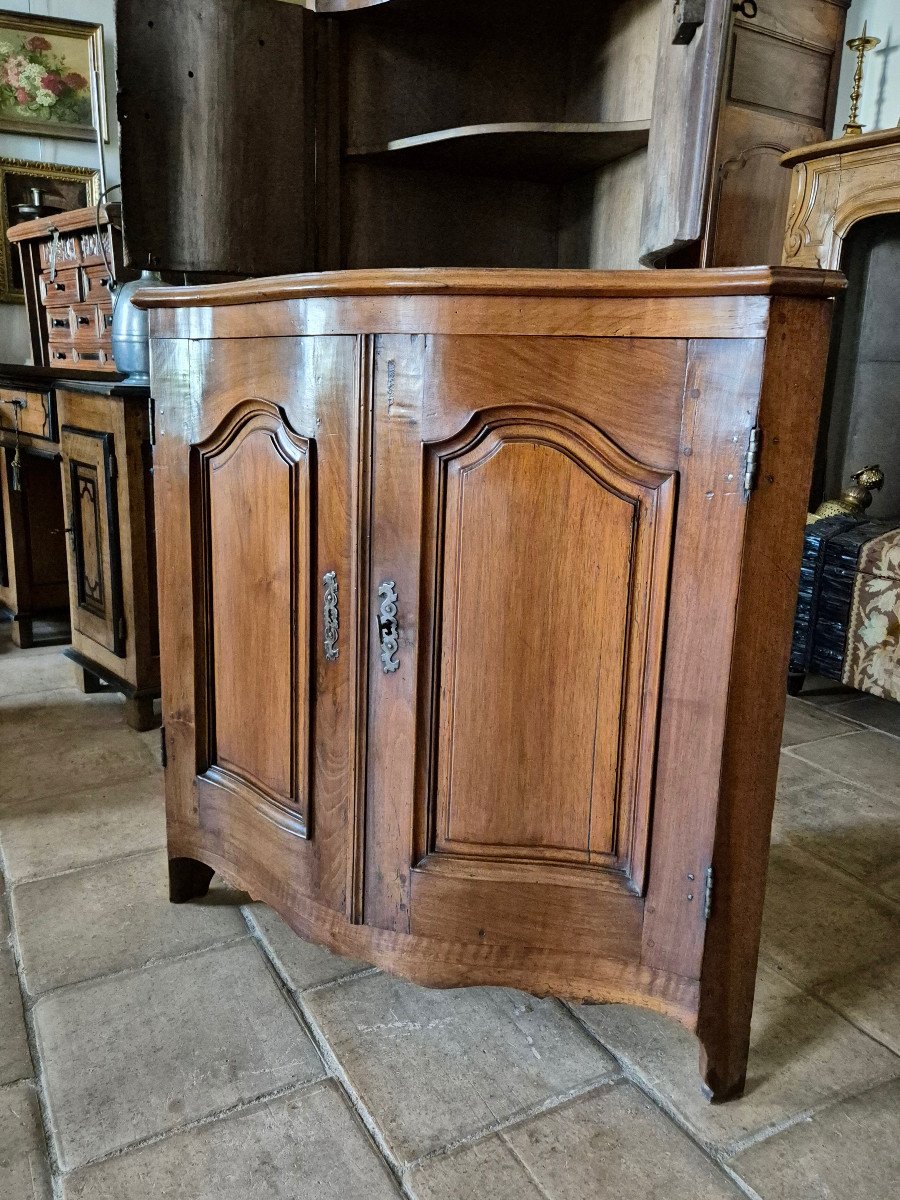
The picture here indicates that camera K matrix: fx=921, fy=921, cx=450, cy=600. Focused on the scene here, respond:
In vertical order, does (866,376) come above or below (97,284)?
below

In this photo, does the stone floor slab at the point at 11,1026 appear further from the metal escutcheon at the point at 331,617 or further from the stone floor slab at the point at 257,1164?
the metal escutcheon at the point at 331,617

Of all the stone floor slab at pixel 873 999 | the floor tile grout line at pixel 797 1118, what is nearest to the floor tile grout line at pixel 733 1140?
the floor tile grout line at pixel 797 1118

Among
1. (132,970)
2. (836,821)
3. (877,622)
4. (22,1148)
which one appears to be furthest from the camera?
(877,622)

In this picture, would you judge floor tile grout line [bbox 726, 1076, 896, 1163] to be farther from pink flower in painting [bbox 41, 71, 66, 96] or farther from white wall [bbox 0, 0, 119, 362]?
pink flower in painting [bbox 41, 71, 66, 96]

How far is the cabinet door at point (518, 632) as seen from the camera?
103 centimetres

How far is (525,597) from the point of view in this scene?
1098 mm

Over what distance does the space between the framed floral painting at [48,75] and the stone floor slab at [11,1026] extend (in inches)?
144

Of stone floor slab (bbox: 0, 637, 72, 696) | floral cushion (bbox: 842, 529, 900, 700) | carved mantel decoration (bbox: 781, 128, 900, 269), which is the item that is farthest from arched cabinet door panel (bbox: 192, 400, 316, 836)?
carved mantel decoration (bbox: 781, 128, 900, 269)

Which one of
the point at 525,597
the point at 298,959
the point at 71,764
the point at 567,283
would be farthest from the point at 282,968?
the point at 567,283

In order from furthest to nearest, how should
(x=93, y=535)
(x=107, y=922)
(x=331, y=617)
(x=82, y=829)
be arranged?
1. (x=93, y=535)
2. (x=82, y=829)
3. (x=107, y=922)
4. (x=331, y=617)

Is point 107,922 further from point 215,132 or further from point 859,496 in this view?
point 859,496

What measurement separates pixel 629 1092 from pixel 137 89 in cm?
199

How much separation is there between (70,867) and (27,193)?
3.35 metres

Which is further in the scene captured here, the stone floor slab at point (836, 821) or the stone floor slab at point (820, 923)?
the stone floor slab at point (836, 821)
